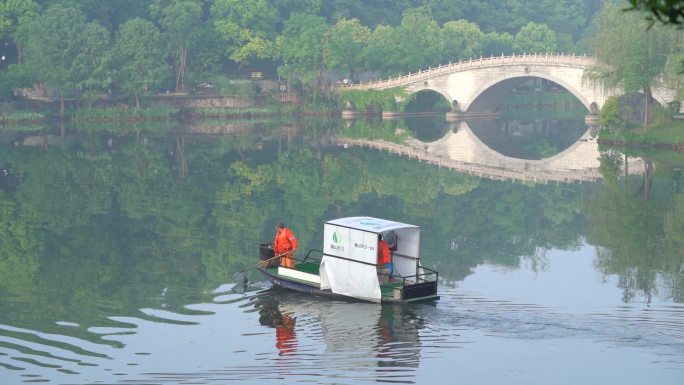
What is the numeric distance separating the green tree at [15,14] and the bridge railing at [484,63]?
986 inches

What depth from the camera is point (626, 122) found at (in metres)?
59.3

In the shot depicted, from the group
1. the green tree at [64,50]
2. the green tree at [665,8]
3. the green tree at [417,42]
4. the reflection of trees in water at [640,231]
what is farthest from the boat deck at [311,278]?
the green tree at [417,42]

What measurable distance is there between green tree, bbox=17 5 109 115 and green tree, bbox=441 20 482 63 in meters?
31.5

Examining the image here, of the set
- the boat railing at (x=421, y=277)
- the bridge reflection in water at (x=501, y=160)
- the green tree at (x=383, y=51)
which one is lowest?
the boat railing at (x=421, y=277)

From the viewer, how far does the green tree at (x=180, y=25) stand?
3361 inches

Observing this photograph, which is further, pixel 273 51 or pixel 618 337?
pixel 273 51

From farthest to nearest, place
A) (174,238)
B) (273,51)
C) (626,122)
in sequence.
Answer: (273,51) → (626,122) → (174,238)

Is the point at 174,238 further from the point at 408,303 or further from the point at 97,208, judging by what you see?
the point at 408,303

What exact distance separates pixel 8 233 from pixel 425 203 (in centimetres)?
1385

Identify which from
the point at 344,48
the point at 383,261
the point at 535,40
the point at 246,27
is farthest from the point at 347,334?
the point at 535,40

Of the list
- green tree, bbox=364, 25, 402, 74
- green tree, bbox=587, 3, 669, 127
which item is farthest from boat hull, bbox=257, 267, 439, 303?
green tree, bbox=364, 25, 402, 74

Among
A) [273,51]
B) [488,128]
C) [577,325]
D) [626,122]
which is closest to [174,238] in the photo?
[577,325]

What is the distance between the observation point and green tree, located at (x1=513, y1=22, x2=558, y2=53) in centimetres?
10469

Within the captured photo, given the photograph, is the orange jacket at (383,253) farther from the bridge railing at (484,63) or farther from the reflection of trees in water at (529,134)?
the bridge railing at (484,63)
